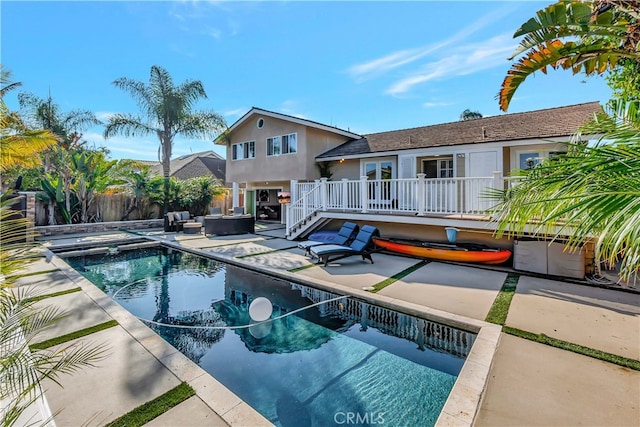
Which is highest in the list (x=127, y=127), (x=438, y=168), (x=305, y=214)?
(x=127, y=127)

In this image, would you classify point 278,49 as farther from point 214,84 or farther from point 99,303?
point 99,303

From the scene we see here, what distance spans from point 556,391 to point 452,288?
12.1ft

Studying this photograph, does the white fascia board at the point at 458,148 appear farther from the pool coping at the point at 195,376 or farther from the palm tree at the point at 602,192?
the pool coping at the point at 195,376

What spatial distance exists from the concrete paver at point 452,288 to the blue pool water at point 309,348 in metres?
0.69

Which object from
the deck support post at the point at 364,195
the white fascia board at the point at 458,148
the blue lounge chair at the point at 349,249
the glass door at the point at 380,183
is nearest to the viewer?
the blue lounge chair at the point at 349,249

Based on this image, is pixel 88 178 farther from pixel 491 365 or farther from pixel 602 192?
pixel 602 192

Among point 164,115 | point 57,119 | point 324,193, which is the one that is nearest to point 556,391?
point 324,193

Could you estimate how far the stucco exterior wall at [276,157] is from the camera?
1662cm

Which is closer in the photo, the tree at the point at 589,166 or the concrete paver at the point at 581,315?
the tree at the point at 589,166

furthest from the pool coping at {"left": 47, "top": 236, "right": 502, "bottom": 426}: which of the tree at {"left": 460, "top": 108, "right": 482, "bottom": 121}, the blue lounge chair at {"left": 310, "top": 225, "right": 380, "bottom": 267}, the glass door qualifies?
the tree at {"left": 460, "top": 108, "right": 482, "bottom": 121}

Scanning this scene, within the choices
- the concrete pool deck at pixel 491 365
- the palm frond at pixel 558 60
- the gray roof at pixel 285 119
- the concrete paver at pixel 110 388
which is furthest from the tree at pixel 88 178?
the palm frond at pixel 558 60

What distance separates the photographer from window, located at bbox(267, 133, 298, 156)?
1709 cm

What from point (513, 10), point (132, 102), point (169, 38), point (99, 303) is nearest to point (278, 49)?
point (169, 38)

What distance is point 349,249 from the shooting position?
9352 mm
